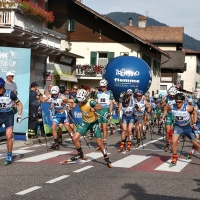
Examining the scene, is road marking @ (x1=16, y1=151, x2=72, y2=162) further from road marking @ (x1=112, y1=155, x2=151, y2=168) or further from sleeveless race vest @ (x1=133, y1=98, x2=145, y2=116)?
sleeveless race vest @ (x1=133, y1=98, x2=145, y2=116)

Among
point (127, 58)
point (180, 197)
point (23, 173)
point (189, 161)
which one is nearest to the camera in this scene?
point (180, 197)

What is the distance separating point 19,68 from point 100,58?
110 feet

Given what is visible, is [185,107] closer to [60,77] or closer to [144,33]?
[60,77]

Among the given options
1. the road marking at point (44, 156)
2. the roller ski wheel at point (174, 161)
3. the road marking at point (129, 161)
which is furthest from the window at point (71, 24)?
the roller ski wheel at point (174, 161)

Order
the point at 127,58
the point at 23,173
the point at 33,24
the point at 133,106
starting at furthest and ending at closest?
the point at 127,58
the point at 33,24
the point at 133,106
the point at 23,173

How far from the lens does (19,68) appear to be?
1791 cm

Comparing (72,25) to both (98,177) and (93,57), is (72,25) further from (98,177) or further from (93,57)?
(98,177)

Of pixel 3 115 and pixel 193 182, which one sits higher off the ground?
pixel 3 115

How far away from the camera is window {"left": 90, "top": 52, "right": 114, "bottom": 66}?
50.4m

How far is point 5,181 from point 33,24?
1717 cm

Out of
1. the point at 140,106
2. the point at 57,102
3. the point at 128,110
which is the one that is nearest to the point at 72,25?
the point at 140,106

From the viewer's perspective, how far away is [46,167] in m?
12.3

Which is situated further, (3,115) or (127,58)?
(127,58)

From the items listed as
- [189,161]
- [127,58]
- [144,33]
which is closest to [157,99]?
[127,58]
